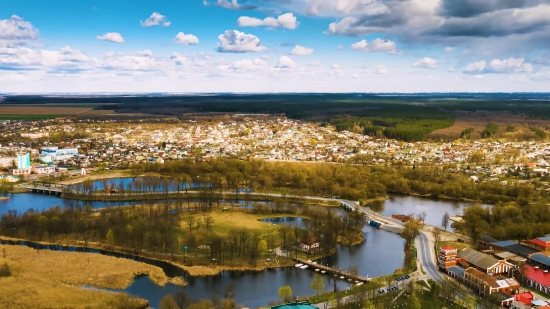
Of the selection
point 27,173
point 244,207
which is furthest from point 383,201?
point 27,173

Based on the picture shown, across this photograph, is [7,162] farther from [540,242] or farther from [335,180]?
[540,242]

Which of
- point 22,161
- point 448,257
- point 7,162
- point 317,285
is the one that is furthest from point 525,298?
point 7,162

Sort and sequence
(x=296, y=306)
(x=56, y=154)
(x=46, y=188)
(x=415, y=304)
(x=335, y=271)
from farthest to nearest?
1. (x=56, y=154)
2. (x=46, y=188)
3. (x=335, y=271)
4. (x=415, y=304)
5. (x=296, y=306)

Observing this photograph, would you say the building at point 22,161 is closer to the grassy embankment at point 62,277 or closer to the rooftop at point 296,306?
the grassy embankment at point 62,277

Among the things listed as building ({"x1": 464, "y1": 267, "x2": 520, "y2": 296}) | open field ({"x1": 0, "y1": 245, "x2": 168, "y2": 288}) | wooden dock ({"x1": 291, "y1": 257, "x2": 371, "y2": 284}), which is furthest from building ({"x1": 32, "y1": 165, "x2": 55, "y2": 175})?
building ({"x1": 464, "y1": 267, "x2": 520, "y2": 296})

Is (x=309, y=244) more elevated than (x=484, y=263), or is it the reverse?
(x=484, y=263)

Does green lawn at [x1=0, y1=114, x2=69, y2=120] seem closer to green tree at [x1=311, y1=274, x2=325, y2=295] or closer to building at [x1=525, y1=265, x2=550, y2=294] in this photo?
green tree at [x1=311, y1=274, x2=325, y2=295]

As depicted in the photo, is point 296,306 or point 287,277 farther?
point 287,277
